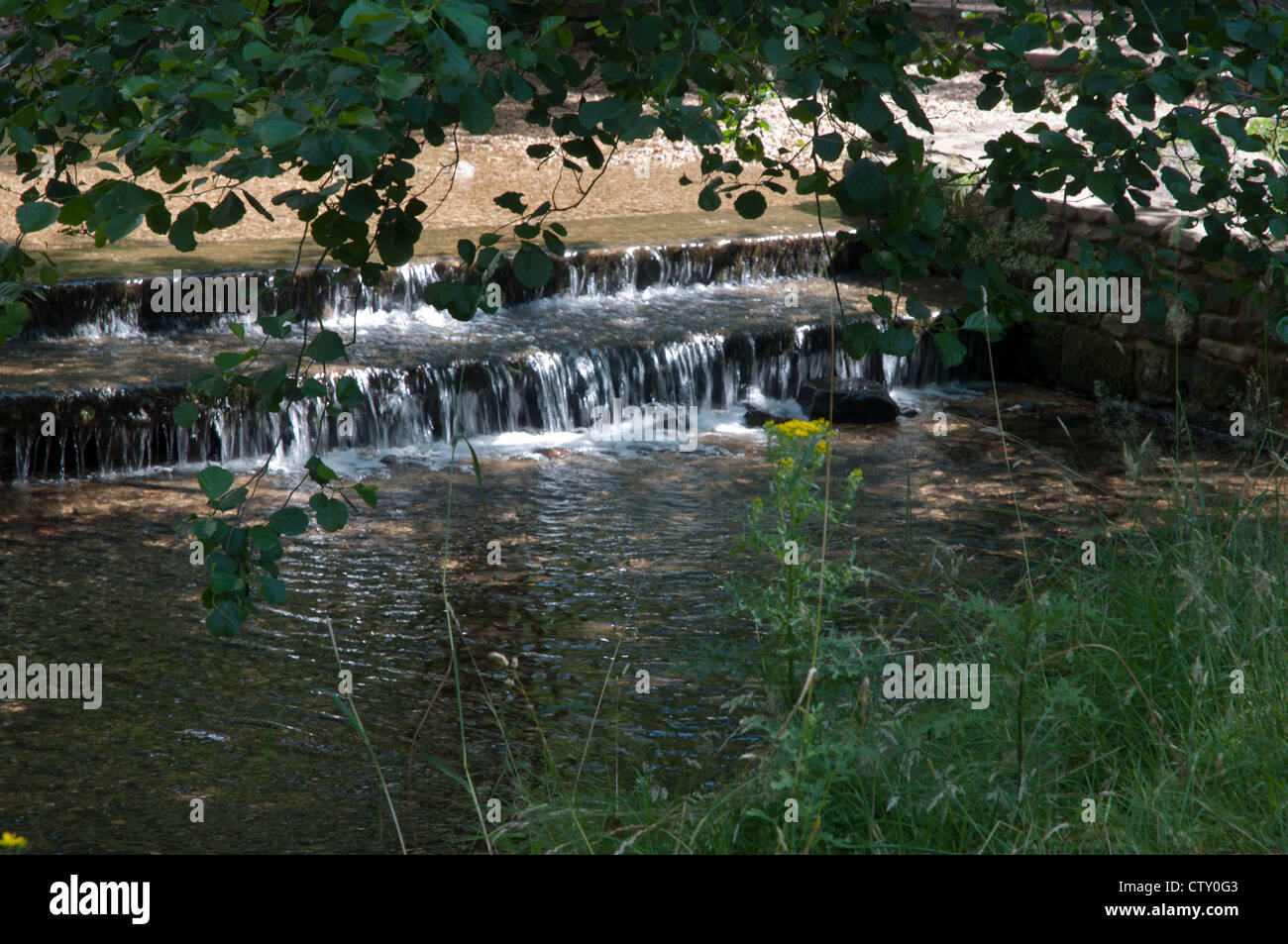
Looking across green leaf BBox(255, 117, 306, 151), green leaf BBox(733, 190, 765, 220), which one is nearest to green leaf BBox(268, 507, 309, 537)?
green leaf BBox(255, 117, 306, 151)

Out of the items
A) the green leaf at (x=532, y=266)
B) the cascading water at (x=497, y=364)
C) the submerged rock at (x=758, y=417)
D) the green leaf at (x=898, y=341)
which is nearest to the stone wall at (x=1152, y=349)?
the cascading water at (x=497, y=364)

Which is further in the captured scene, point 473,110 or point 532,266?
point 532,266

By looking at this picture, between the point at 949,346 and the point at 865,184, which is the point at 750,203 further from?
the point at 949,346

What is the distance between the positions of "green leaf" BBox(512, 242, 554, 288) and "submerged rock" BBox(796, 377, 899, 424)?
21.2 ft

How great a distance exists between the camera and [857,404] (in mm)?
8773

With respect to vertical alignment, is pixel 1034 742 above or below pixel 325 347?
below

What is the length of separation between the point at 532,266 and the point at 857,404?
672 centimetres

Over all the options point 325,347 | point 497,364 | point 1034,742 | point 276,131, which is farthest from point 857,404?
point 276,131

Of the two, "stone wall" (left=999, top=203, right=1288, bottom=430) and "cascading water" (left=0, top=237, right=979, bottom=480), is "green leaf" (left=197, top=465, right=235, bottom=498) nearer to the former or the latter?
"cascading water" (left=0, top=237, right=979, bottom=480)

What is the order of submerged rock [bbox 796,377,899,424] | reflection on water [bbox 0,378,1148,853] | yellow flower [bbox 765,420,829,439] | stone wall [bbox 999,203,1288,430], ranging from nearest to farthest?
1. yellow flower [bbox 765,420,829,439]
2. reflection on water [bbox 0,378,1148,853]
3. stone wall [bbox 999,203,1288,430]
4. submerged rock [bbox 796,377,899,424]

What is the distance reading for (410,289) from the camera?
30.8 feet

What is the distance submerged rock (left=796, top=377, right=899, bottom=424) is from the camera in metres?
8.75

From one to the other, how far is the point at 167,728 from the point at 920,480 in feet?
14.9

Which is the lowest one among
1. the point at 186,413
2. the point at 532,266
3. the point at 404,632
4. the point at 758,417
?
the point at 404,632
